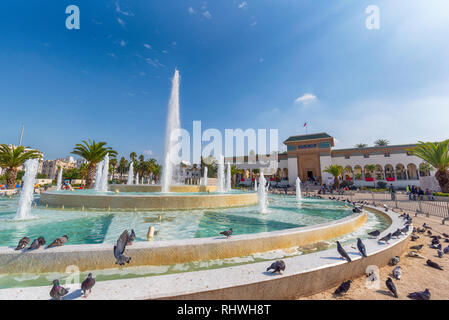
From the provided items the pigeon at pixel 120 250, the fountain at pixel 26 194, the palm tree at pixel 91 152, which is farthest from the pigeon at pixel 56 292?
the palm tree at pixel 91 152

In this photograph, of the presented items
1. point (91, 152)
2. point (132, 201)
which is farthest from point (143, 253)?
point (91, 152)

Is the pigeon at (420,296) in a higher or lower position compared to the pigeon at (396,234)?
lower

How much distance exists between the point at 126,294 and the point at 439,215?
15053 millimetres

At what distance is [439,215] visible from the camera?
1003 centimetres

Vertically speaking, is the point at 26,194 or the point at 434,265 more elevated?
the point at 26,194

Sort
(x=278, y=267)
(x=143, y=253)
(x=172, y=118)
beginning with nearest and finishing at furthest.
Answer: (x=278, y=267)
(x=143, y=253)
(x=172, y=118)

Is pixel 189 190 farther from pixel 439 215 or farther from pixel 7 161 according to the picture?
pixel 7 161

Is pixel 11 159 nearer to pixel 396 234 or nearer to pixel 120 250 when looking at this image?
pixel 120 250

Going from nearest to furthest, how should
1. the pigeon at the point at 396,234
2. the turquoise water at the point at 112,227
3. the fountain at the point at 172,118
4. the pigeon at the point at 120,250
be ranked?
the pigeon at the point at 120,250 < the pigeon at the point at 396,234 < the turquoise water at the point at 112,227 < the fountain at the point at 172,118

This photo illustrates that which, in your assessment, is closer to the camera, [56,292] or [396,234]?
→ [56,292]

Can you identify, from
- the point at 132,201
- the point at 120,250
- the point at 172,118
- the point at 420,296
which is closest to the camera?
the point at 420,296

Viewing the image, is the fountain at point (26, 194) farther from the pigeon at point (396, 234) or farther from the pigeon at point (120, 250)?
the pigeon at point (396, 234)

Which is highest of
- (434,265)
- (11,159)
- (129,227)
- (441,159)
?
(441,159)
